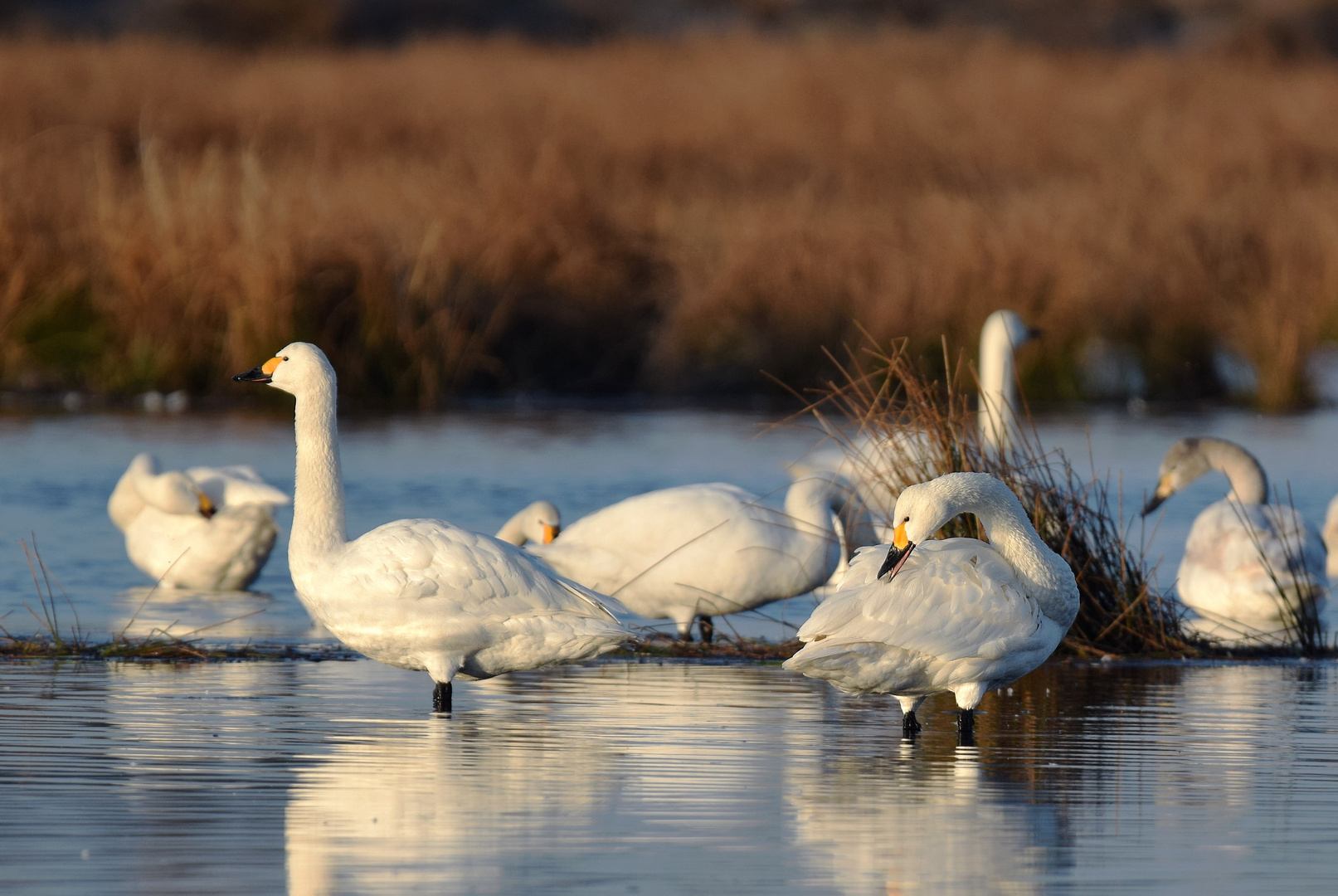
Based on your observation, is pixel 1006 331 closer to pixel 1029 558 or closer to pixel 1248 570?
pixel 1248 570

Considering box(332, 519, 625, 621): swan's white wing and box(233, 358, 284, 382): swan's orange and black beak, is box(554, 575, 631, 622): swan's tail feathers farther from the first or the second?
box(233, 358, 284, 382): swan's orange and black beak

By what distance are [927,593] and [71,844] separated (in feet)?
9.14

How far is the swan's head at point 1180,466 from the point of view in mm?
12109

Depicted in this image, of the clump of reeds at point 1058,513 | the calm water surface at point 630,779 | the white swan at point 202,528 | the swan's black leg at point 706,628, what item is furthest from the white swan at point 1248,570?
the white swan at point 202,528

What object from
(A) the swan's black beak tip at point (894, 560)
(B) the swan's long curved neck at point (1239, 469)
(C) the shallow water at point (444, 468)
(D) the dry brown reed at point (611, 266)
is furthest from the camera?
(D) the dry brown reed at point (611, 266)

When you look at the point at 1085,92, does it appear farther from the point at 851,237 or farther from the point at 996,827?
the point at 996,827

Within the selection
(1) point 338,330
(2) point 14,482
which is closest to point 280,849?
(2) point 14,482

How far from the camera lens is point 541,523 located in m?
10.8

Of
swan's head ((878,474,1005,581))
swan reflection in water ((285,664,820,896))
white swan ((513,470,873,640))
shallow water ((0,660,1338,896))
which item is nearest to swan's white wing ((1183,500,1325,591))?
shallow water ((0,660,1338,896))

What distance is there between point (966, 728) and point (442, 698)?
1.82 metres

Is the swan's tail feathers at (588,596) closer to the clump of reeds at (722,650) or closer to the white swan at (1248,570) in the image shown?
the clump of reeds at (722,650)

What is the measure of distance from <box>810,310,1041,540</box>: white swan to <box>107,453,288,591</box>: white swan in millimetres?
Result: 2885

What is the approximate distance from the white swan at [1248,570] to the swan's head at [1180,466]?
0.90m

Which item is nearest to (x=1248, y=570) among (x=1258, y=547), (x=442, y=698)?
(x=1258, y=547)
